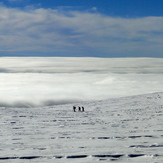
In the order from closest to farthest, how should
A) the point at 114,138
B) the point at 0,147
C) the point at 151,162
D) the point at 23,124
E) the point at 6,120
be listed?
the point at 151,162 < the point at 0,147 < the point at 114,138 < the point at 23,124 < the point at 6,120

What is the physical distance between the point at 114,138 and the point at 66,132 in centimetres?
177

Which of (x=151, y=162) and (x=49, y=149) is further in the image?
(x=49, y=149)

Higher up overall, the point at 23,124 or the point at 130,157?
the point at 23,124

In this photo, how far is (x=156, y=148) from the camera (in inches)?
292

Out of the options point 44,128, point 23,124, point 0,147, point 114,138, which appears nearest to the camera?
point 0,147

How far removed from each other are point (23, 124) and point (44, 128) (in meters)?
1.46

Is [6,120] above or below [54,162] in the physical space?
above

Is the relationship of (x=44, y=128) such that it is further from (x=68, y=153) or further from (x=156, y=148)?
(x=156, y=148)

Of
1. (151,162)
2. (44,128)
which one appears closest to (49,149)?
(151,162)

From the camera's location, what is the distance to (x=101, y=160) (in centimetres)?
655

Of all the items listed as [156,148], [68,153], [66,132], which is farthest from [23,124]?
[156,148]

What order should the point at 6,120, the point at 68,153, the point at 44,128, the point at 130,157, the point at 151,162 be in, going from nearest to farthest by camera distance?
the point at 151,162, the point at 130,157, the point at 68,153, the point at 44,128, the point at 6,120

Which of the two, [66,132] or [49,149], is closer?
[49,149]

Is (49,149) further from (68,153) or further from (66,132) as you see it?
(66,132)
